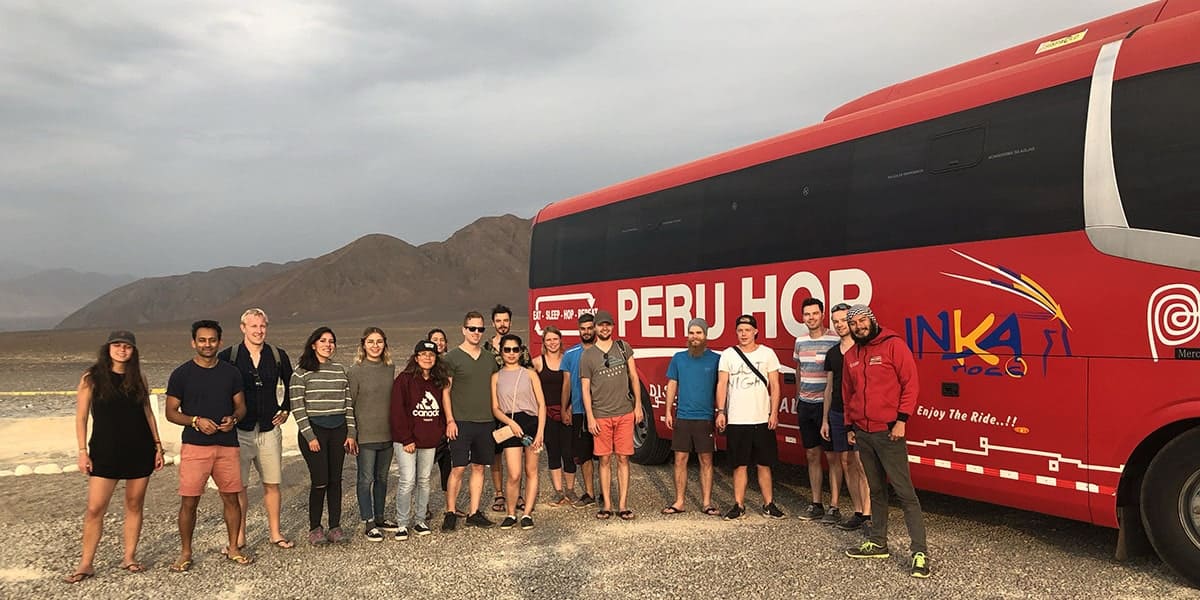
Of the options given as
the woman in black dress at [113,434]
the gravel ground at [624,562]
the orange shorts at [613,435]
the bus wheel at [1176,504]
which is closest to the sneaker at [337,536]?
the gravel ground at [624,562]

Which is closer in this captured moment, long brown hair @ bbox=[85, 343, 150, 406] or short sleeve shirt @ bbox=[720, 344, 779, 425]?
long brown hair @ bbox=[85, 343, 150, 406]

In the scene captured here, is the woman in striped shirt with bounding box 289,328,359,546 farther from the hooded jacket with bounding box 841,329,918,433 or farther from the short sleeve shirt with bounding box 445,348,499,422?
the hooded jacket with bounding box 841,329,918,433

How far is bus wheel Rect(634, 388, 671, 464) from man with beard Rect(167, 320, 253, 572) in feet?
15.2

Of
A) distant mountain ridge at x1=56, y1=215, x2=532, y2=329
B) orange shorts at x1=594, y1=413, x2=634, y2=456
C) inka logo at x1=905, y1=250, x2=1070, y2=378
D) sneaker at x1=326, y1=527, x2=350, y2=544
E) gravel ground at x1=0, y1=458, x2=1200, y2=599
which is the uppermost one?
distant mountain ridge at x1=56, y1=215, x2=532, y2=329

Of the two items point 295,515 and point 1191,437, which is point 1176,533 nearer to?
point 1191,437

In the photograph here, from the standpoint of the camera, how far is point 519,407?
688 centimetres

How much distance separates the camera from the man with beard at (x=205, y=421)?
5527 mm

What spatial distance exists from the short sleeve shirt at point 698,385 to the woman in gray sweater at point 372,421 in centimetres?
245

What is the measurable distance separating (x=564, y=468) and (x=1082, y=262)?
462cm

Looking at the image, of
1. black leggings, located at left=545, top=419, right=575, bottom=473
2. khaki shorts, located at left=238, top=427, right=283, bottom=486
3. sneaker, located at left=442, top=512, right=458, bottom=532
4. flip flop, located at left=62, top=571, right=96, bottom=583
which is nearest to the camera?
flip flop, located at left=62, top=571, right=96, bottom=583

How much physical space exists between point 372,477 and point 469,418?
2.93 ft

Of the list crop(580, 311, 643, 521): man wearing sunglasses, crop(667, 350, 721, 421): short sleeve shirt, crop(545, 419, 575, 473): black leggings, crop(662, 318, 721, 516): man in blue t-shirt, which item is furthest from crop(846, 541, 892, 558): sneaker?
crop(545, 419, 575, 473): black leggings

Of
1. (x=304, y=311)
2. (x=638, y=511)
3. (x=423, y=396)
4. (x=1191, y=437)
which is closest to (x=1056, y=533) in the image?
(x=1191, y=437)

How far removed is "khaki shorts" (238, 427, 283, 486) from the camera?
5.95 meters
